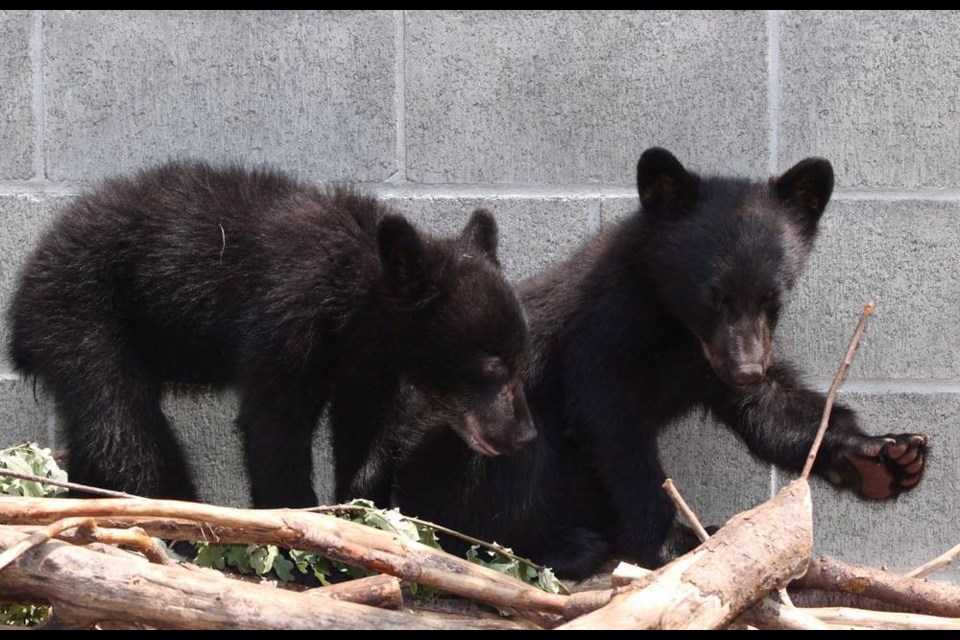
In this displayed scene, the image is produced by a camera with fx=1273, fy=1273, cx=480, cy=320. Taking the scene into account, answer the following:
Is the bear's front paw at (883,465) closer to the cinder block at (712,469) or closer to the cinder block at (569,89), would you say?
the cinder block at (712,469)

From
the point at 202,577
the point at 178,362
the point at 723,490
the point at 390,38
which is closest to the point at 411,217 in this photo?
the point at 390,38

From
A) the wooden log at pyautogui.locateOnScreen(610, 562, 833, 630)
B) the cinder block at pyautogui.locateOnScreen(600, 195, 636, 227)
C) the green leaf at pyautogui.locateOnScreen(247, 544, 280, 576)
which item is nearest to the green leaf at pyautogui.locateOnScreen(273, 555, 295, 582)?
the green leaf at pyautogui.locateOnScreen(247, 544, 280, 576)

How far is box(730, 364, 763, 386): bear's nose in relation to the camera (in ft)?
17.1

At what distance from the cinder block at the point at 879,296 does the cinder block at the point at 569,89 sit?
2.19 ft

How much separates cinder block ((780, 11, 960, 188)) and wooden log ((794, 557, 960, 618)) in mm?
2436

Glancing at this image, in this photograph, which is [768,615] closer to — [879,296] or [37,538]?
[37,538]

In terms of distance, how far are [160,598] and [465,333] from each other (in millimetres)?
2045

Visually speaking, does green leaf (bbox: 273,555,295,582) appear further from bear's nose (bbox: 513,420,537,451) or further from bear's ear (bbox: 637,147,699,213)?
bear's ear (bbox: 637,147,699,213)

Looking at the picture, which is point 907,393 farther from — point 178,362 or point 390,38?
point 178,362

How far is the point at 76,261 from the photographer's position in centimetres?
550

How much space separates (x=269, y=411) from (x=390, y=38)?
2113 millimetres

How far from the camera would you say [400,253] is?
204 inches

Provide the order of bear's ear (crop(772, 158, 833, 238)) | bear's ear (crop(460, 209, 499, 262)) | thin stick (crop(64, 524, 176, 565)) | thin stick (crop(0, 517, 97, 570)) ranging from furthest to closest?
bear's ear (crop(772, 158, 833, 238)), bear's ear (crop(460, 209, 499, 262)), thin stick (crop(64, 524, 176, 565)), thin stick (crop(0, 517, 97, 570))

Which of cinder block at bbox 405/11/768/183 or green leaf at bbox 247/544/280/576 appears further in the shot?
cinder block at bbox 405/11/768/183
